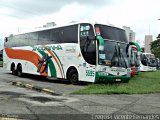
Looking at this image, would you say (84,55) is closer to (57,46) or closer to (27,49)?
(57,46)

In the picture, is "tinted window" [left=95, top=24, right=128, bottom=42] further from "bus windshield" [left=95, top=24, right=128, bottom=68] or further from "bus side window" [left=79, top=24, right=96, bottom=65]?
"bus side window" [left=79, top=24, right=96, bottom=65]

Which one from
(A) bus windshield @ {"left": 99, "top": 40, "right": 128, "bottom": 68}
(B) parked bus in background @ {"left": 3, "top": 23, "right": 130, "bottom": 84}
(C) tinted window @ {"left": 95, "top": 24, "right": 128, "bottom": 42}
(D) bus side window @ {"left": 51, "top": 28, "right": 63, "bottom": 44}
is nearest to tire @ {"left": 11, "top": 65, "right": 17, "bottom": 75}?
(B) parked bus in background @ {"left": 3, "top": 23, "right": 130, "bottom": 84}

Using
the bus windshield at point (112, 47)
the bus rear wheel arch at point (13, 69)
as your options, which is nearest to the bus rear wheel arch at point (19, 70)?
the bus rear wheel arch at point (13, 69)

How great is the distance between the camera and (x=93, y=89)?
14234 mm

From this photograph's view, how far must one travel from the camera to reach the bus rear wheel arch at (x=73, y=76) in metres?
17.6

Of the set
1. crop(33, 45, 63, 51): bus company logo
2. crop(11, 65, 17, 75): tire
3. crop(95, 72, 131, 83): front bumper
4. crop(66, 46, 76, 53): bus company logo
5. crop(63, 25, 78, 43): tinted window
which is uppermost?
crop(63, 25, 78, 43): tinted window

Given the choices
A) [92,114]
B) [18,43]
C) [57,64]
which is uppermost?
[18,43]

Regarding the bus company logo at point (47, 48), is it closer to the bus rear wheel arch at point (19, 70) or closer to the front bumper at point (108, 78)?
the bus rear wheel arch at point (19, 70)

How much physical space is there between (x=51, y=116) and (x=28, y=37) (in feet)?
49.8

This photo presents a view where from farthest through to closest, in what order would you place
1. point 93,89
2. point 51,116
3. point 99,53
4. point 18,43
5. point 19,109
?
point 18,43, point 99,53, point 93,89, point 19,109, point 51,116

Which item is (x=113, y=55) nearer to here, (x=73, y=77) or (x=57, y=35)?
(x=73, y=77)

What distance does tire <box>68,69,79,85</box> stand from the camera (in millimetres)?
17569

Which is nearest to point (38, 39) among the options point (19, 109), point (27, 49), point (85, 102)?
point (27, 49)

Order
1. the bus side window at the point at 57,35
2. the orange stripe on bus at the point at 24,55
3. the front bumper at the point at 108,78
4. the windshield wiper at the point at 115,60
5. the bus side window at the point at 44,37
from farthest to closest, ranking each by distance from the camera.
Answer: the orange stripe on bus at the point at 24,55
the bus side window at the point at 44,37
the bus side window at the point at 57,35
the windshield wiper at the point at 115,60
the front bumper at the point at 108,78
